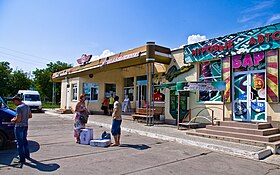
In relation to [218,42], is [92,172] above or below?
below

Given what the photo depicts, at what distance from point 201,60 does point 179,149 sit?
586 cm

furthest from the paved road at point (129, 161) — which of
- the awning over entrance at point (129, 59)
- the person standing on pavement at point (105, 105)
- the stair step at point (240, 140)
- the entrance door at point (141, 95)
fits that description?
the person standing on pavement at point (105, 105)

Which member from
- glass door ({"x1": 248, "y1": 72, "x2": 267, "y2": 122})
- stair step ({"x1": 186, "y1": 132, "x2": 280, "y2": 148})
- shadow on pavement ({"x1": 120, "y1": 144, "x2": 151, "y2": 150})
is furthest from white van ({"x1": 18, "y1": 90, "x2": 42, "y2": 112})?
glass door ({"x1": 248, "y1": 72, "x2": 267, "y2": 122})

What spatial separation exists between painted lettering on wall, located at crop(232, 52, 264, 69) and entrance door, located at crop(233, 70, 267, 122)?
0.36 metres

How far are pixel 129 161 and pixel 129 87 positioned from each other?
1458 centimetres

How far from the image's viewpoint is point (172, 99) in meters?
13.8

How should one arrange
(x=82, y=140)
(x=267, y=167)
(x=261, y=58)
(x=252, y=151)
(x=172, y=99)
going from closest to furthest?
(x=267, y=167) → (x=252, y=151) → (x=82, y=140) → (x=261, y=58) → (x=172, y=99)

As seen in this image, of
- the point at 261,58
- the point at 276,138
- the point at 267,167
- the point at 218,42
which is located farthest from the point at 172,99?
the point at 267,167

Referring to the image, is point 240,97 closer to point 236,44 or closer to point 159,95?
point 236,44

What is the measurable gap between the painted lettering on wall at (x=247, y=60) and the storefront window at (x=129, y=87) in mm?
10725

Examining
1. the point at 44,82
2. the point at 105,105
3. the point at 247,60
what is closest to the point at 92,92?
the point at 105,105

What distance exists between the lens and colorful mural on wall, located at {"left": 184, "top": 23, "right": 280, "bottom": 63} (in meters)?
9.51

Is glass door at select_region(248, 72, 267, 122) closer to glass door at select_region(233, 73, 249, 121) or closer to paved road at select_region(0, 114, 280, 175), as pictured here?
glass door at select_region(233, 73, 249, 121)

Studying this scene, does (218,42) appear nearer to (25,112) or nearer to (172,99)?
(172,99)
